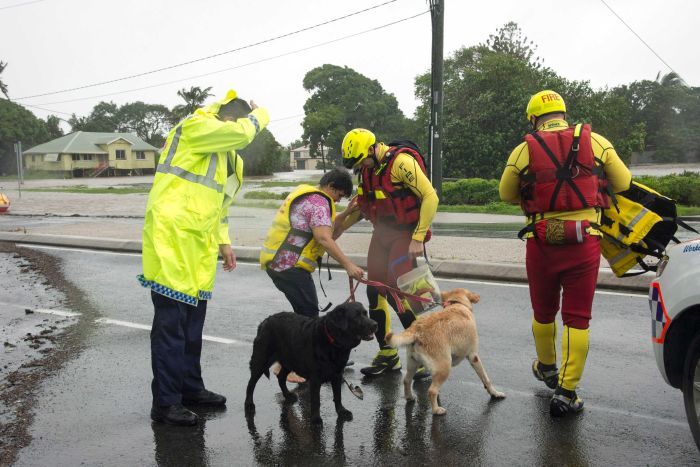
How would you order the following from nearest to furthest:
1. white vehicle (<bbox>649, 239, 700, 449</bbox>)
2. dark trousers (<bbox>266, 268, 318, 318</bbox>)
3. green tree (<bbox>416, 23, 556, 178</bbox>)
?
white vehicle (<bbox>649, 239, 700, 449</bbox>) < dark trousers (<bbox>266, 268, 318, 318</bbox>) < green tree (<bbox>416, 23, 556, 178</bbox>)

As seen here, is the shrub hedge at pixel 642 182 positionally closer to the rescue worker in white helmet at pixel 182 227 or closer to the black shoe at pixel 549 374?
the black shoe at pixel 549 374

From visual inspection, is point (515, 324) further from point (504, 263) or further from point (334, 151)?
point (334, 151)

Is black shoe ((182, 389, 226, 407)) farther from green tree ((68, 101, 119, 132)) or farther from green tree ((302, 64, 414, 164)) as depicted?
green tree ((68, 101, 119, 132))

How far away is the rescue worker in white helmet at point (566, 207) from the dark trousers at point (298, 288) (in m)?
1.72

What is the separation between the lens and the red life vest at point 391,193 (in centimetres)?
545

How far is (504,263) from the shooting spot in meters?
10.1

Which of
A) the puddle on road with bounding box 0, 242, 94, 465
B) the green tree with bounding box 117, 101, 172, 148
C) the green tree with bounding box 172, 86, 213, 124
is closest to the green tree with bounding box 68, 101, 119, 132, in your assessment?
the green tree with bounding box 117, 101, 172, 148

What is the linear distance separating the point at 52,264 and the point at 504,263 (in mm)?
7749

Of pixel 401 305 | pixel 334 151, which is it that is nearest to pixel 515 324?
pixel 401 305

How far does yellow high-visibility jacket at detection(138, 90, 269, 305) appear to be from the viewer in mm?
4426

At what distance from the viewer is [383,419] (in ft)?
15.2

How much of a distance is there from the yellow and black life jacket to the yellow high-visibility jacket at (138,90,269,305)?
2.62 m

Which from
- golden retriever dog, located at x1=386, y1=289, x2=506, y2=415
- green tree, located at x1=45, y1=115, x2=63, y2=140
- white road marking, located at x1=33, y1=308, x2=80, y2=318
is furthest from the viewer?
green tree, located at x1=45, y1=115, x2=63, y2=140

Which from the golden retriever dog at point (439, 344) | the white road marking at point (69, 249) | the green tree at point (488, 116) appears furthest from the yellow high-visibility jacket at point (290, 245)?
the green tree at point (488, 116)
